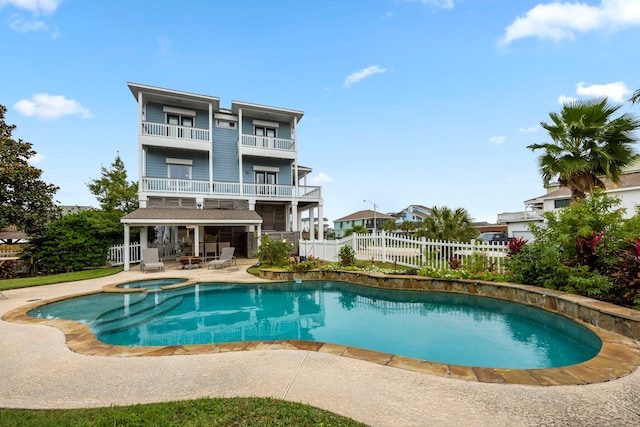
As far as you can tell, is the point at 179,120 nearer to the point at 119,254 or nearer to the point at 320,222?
the point at 119,254

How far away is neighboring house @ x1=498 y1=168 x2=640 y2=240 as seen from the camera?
19016mm

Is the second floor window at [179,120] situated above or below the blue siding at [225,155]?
above

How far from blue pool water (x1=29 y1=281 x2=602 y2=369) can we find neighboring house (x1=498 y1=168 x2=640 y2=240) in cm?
783

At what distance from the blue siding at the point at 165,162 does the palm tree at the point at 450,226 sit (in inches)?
555

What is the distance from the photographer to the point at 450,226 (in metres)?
13.8

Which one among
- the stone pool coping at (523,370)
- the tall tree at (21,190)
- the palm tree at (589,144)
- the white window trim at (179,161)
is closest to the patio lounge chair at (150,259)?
the tall tree at (21,190)

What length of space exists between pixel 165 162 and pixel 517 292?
18809 millimetres

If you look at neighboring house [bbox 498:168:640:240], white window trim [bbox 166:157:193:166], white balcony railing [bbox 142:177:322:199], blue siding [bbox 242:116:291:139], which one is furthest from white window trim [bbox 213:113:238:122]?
neighboring house [bbox 498:168:640:240]

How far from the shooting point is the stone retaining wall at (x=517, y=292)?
4.74 metres

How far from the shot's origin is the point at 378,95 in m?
18.1

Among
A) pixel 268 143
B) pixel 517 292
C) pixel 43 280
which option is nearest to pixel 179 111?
pixel 268 143

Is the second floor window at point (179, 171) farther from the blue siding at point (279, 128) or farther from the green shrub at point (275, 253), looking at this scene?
the green shrub at point (275, 253)

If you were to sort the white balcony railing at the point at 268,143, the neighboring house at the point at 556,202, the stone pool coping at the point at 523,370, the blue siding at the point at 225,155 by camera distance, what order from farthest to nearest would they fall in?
1. the neighboring house at the point at 556,202
2. the blue siding at the point at 225,155
3. the white balcony railing at the point at 268,143
4. the stone pool coping at the point at 523,370

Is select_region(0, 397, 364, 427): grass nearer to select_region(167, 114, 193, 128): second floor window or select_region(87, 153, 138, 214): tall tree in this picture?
select_region(167, 114, 193, 128): second floor window
